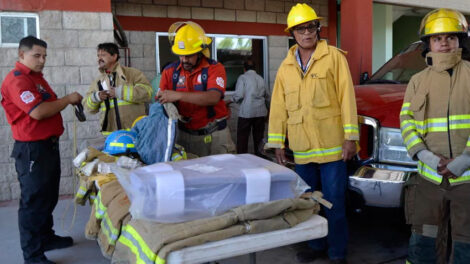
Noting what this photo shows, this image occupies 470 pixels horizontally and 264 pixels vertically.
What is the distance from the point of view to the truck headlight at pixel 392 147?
3.36m

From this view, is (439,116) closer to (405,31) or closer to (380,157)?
(380,157)

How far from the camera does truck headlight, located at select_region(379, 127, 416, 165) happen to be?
3.36 metres

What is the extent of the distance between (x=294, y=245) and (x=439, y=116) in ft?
6.32

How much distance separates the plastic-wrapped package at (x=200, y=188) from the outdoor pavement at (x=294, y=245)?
1680mm

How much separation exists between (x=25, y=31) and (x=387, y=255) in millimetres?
5189

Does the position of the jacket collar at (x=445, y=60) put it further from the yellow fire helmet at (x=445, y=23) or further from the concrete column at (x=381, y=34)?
the concrete column at (x=381, y=34)

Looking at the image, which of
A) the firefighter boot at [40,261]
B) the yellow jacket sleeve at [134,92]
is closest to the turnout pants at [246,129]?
the yellow jacket sleeve at [134,92]

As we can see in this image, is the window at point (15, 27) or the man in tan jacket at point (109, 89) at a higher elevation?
the window at point (15, 27)

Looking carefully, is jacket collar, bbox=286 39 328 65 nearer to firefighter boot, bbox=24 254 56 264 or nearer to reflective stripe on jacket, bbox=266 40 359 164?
reflective stripe on jacket, bbox=266 40 359 164

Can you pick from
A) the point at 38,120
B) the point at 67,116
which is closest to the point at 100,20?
the point at 67,116

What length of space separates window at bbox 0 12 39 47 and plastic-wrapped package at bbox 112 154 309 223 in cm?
418

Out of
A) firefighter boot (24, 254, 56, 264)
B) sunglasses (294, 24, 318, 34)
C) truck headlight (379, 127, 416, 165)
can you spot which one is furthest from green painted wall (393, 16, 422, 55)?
firefighter boot (24, 254, 56, 264)

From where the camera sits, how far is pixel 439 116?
262 centimetres

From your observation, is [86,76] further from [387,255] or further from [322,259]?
[387,255]
